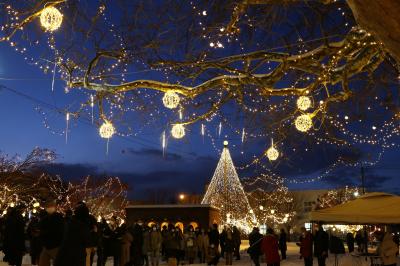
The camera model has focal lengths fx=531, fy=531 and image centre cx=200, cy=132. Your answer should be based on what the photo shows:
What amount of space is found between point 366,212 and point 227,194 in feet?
75.2

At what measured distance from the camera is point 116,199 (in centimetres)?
6372

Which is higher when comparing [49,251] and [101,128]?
[101,128]

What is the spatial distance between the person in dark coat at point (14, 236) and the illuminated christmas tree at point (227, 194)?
76.8 feet

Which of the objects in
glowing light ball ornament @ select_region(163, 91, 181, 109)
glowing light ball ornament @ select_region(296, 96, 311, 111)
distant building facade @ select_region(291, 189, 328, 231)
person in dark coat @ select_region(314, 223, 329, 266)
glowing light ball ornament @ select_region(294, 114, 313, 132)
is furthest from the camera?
distant building facade @ select_region(291, 189, 328, 231)

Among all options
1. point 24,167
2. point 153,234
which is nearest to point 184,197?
point 24,167

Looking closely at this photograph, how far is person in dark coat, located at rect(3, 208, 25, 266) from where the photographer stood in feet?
37.9

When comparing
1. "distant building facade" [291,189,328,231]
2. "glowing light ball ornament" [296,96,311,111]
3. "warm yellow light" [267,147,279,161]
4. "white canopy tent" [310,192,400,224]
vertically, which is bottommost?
"white canopy tent" [310,192,400,224]

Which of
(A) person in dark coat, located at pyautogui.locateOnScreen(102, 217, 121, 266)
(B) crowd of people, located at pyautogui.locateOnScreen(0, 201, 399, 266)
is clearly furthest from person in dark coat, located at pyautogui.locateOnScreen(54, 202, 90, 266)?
(A) person in dark coat, located at pyautogui.locateOnScreen(102, 217, 121, 266)

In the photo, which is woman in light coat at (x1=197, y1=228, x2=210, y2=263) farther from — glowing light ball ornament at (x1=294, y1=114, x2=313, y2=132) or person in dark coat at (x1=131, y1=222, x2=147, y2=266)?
glowing light ball ornament at (x1=294, y1=114, x2=313, y2=132)

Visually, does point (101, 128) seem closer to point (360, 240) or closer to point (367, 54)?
point (367, 54)

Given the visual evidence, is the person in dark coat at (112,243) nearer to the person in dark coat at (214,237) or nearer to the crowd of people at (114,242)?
the crowd of people at (114,242)

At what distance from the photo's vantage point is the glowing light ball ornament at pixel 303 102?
37.7 feet

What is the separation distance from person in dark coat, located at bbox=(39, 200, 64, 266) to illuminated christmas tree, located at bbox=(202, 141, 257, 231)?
1031 inches

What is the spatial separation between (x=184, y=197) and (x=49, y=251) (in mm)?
69594
